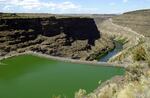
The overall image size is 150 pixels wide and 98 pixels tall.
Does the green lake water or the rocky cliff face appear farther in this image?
the rocky cliff face

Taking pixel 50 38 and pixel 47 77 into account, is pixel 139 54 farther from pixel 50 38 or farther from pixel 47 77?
pixel 50 38

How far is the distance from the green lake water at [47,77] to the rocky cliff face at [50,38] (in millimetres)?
23928

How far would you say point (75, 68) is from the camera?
4056cm

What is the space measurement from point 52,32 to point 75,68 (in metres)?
49.1

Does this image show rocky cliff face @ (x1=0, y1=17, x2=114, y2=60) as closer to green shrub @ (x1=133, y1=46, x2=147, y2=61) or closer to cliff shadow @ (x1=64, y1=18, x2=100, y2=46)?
cliff shadow @ (x1=64, y1=18, x2=100, y2=46)

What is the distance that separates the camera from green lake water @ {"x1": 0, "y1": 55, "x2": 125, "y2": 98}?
3080 centimetres

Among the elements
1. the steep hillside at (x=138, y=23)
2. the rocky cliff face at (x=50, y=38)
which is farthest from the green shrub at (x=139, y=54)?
the steep hillside at (x=138, y=23)

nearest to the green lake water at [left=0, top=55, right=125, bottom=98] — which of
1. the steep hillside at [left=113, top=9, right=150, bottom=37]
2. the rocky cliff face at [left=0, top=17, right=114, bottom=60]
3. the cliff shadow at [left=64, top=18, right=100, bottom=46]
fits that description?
the rocky cliff face at [left=0, top=17, right=114, bottom=60]

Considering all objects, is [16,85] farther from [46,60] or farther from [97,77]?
[46,60]

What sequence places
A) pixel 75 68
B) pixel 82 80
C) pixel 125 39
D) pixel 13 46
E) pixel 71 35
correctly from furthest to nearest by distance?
pixel 125 39 < pixel 71 35 < pixel 13 46 < pixel 75 68 < pixel 82 80

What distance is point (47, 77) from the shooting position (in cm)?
3669

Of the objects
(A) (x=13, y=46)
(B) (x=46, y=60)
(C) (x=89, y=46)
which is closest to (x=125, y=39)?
(C) (x=89, y=46)

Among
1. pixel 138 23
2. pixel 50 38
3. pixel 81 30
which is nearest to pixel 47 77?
pixel 50 38

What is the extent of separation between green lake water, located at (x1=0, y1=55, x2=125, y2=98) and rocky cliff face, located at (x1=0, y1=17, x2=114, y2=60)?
23928 mm
